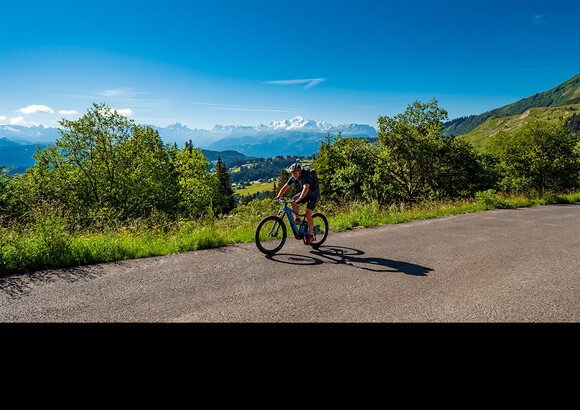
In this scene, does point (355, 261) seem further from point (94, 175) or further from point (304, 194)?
point (94, 175)

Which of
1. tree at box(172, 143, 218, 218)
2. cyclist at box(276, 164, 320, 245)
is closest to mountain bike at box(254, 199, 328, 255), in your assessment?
cyclist at box(276, 164, 320, 245)

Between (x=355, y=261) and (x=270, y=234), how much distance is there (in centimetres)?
215

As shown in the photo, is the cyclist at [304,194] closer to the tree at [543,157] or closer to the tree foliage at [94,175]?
A: the tree foliage at [94,175]

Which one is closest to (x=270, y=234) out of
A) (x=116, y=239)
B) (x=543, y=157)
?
(x=116, y=239)

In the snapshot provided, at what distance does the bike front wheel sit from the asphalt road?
25 centimetres

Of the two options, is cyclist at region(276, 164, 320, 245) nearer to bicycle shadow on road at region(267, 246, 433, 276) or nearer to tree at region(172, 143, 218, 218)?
bicycle shadow on road at region(267, 246, 433, 276)

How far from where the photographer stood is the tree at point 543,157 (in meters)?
21.8

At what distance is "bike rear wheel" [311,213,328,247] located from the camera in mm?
7356

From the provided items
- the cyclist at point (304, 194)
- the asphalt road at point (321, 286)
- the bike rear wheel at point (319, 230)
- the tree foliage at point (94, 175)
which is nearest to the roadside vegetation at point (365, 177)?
the tree foliage at point (94, 175)

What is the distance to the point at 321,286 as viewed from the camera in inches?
192
